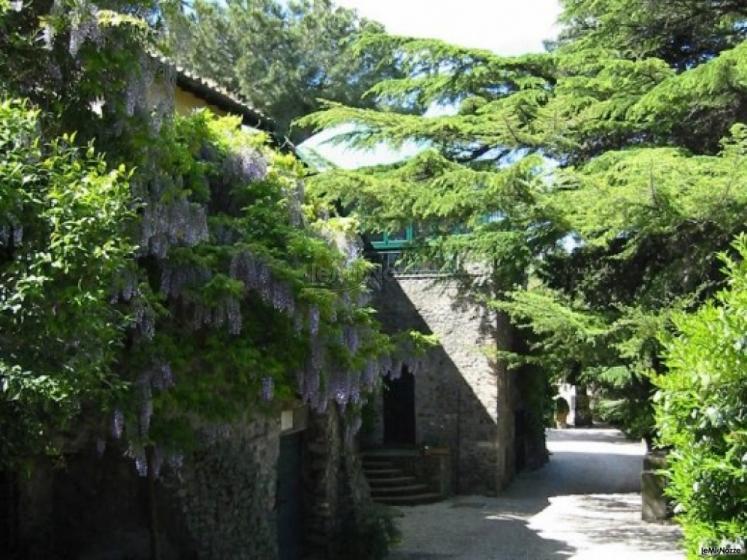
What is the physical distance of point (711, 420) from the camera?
5.08 metres

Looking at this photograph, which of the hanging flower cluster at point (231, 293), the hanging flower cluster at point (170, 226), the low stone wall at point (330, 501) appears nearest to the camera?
the hanging flower cluster at point (170, 226)

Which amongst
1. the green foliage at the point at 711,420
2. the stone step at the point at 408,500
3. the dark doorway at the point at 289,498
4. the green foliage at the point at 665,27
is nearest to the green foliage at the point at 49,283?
the green foliage at the point at 711,420

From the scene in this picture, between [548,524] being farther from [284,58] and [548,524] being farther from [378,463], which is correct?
[284,58]

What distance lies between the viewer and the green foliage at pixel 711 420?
5.05 meters

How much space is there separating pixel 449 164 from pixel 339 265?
4.49m

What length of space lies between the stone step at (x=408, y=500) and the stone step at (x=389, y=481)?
0.35 meters

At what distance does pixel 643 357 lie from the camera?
10844mm

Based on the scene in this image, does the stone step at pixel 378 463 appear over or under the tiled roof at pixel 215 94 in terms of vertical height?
under

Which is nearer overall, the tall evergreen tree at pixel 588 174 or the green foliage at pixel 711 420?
the green foliage at pixel 711 420

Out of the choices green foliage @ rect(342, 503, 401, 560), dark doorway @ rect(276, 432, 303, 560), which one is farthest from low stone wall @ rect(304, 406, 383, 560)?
dark doorway @ rect(276, 432, 303, 560)

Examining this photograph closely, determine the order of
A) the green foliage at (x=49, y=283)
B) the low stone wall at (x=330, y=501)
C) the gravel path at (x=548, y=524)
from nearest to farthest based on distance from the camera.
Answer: the green foliage at (x=49, y=283), the low stone wall at (x=330, y=501), the gravel path at (x=548, y=524)

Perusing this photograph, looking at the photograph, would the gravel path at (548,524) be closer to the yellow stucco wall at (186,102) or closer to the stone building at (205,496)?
the stone building at (205,496)

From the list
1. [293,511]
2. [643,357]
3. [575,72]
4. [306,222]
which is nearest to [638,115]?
[575,72]

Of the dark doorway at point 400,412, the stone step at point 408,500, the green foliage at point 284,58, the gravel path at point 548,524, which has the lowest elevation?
the gravel path at point 548,524
